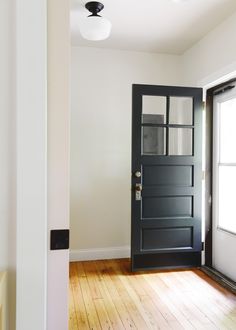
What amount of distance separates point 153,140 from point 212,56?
105cm

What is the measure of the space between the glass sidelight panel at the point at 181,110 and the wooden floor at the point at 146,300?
1.67m

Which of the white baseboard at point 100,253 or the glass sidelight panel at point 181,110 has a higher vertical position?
the glass sidelight panel at point 181,110

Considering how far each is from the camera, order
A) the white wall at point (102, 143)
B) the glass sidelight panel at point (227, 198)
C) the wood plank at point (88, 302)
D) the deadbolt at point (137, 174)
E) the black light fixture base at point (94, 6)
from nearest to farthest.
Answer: the wood plank at point (88, 302), the black light fixture base at point (94, 6), the glass sidelight panel at point (227, 198), the deadbolt at point (137, 174), the white wall at point (102, 143)

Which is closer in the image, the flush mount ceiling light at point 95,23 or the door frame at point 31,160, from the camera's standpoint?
the door frame at point 31,160

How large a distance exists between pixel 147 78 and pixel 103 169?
1.28 meters

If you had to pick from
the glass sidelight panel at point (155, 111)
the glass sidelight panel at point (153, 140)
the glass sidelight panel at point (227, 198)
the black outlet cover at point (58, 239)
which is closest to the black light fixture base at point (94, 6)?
the glass sidelight panel at point (155, 111)

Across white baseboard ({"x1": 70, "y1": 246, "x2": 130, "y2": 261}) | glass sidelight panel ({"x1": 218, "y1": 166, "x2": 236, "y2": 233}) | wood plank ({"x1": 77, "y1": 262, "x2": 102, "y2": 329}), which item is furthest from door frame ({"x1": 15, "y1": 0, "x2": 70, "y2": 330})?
white baseboard ({"x1": 70, "y1": 246, "x2": 130, "y2": 261})

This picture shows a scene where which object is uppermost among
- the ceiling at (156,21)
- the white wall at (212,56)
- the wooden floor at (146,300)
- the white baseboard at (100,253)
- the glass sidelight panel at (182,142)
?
the ceiling at (156,21)

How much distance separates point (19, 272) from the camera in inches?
39.1

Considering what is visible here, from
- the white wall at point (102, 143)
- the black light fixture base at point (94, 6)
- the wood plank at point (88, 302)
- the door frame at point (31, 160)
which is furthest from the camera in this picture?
the white wall at point (102, 143)

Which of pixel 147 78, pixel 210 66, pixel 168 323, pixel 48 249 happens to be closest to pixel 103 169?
pixel 147 78

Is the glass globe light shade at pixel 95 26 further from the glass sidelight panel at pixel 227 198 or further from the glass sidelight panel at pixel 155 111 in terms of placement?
the glass sidelight panel at pixel 227 198

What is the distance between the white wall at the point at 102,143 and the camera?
3.55m

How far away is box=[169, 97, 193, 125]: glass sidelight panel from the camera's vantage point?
332 cm
